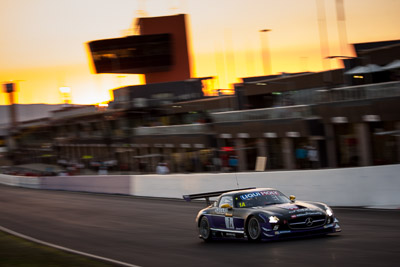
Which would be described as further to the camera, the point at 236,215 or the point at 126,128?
the point at 126,128

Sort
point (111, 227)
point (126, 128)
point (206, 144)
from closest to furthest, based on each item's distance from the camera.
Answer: point (111, 227)
point (206, 144)
point (126, 128)

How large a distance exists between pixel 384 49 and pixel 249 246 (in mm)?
23904

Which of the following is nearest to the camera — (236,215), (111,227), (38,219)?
(236,215)

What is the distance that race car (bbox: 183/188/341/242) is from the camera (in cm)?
1191

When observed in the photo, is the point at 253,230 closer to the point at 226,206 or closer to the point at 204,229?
the point at 226,206

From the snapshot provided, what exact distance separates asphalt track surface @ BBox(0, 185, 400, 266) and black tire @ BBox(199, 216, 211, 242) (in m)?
0.20

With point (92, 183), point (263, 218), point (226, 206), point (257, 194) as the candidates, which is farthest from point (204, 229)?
point (92, 183)

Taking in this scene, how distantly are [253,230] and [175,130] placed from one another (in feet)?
124

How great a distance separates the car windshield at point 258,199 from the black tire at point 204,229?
4.09 feet

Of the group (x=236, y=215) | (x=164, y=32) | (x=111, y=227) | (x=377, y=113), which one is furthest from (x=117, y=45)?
(x=236, y=215)

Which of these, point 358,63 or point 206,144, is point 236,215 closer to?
point 358,63

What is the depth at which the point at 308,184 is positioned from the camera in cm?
2114

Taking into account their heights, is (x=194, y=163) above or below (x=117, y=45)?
below

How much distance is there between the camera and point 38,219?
2320 cm
